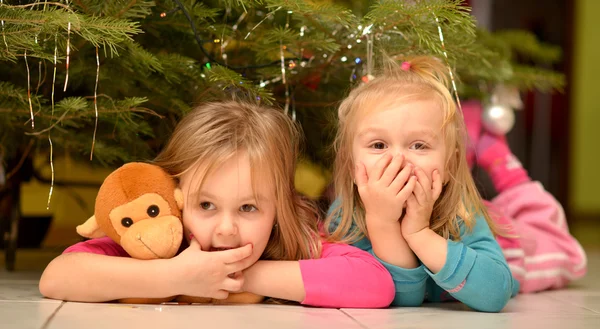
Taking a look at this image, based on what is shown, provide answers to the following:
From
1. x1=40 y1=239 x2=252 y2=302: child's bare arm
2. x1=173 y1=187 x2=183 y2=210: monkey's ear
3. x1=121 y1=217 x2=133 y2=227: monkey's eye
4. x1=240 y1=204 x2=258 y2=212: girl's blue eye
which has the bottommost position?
x1=40 y1=239 x2=252 y2=302: child's bare arm

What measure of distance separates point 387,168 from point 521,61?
8.71 ft

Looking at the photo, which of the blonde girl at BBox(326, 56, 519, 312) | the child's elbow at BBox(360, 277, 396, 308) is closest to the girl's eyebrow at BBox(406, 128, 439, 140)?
the blonde girl at BBox(326, 56, 519, 312)

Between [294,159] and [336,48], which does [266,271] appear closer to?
[294,159]

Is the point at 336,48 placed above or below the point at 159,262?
above

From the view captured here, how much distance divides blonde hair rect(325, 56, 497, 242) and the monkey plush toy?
0.28 meters

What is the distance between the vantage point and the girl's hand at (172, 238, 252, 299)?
1109mm

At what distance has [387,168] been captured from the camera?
3.79 feet

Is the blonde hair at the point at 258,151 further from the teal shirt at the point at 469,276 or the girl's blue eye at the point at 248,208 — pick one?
the teal shirt at the point at 469,276

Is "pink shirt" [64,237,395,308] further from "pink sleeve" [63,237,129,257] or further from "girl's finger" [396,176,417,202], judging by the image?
"girl's finger" [396,176,417,202]

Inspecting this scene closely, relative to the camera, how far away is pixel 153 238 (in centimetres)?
112

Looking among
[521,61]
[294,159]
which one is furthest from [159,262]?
[521,61]

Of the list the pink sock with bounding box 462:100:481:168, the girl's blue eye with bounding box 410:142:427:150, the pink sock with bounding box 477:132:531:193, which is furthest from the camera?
the pink sock with bounding box 462:100:481:168

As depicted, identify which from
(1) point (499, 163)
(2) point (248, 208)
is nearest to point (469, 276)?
(2) point (248, 208)

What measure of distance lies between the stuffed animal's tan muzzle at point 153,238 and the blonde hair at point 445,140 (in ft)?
0.95
